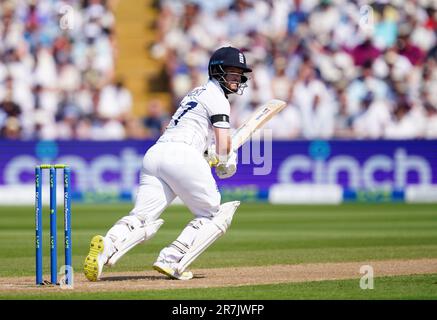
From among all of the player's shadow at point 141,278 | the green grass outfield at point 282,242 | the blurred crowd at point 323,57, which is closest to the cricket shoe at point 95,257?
the green grass outfield at point 282,242

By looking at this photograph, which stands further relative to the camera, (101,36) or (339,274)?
(101,36)

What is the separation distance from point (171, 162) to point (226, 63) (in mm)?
897

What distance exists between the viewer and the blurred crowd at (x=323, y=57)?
18.9 m

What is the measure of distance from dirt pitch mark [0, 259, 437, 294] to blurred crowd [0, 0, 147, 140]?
999 centimetres

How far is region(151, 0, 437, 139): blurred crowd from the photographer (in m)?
18.9

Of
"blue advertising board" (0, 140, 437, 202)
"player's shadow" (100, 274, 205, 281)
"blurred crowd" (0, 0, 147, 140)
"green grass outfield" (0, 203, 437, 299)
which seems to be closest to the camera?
"green grass outfield" (0, 203, 437, 299)

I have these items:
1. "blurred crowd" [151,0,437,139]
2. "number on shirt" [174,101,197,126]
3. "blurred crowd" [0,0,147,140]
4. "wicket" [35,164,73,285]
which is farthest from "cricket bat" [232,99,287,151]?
"blurred crowd" [0,0,147,140]

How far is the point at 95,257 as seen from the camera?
25.0ft

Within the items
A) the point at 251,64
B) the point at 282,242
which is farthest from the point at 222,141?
the point at 251,64

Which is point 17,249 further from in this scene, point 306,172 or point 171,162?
point 306,172

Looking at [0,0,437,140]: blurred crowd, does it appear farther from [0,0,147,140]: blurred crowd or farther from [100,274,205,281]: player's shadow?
[100,274,205,281]: player's shadow

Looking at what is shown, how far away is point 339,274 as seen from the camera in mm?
8656

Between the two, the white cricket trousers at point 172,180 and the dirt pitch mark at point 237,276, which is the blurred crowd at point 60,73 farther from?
the white cricket trousers at point 172,180

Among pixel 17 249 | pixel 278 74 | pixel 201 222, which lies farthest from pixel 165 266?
pixel 278 74
